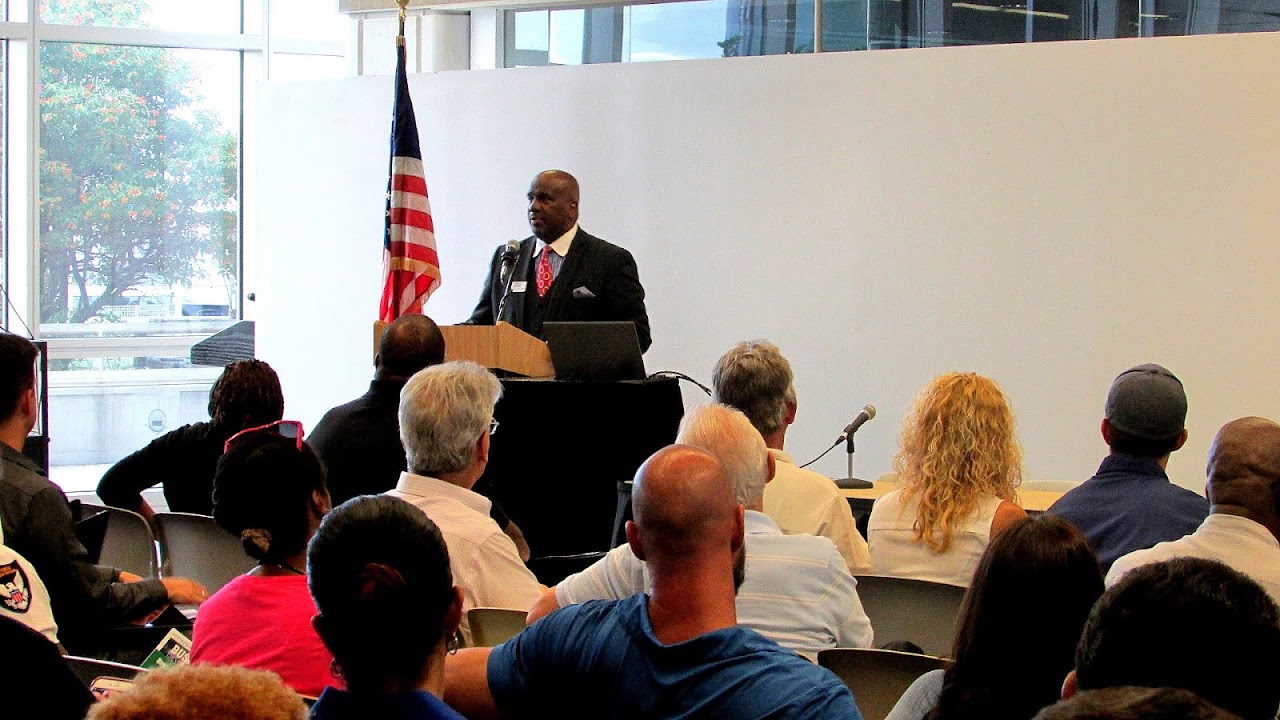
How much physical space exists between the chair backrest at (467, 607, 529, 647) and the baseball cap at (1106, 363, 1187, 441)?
1.57 m

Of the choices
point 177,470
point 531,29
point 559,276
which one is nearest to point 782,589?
point 177,470

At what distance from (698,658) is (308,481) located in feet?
3.25

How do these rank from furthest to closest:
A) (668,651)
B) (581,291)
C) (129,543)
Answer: (581,291) → (129,543) → (668,651)

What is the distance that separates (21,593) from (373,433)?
4.90ft

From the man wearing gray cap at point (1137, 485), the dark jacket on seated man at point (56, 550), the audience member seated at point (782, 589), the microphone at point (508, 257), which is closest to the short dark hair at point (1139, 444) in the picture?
the man wearing gray cap at point (1137, 485)

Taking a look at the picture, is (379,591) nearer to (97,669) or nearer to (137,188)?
(97,669)

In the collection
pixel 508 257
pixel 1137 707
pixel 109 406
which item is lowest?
pixel 109 406

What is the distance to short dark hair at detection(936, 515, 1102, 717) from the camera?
172cm

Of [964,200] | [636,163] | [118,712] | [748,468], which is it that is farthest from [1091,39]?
[118,712]

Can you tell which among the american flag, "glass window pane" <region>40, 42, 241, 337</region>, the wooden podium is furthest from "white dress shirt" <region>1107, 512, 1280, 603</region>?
"glass window pane" <region>40, 42, 241, 337</region>

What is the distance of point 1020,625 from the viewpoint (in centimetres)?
175

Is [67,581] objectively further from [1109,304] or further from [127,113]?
[127,113]

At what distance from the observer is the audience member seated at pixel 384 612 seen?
1555mm

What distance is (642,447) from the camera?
4.75 m
